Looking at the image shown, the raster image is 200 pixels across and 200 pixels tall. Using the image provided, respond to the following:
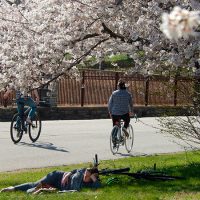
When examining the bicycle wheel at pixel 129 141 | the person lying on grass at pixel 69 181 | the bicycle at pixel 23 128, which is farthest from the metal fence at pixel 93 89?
the person lying on grass at pixel 69 181

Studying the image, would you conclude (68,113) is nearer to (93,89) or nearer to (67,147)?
(93,89)

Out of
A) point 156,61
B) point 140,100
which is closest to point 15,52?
point 156,61

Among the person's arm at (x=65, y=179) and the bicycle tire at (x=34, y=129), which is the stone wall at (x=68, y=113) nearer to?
the bicycle tire at (x=34, y=129)

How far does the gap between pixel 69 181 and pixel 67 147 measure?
23.9 feet

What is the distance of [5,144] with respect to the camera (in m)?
15.5

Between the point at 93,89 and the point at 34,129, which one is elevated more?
the point at 93,89

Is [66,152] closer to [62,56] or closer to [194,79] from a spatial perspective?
[62,56]

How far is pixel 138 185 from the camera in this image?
8.59m

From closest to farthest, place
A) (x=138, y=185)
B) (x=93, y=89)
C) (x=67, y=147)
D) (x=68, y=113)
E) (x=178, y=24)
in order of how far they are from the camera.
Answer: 1. (x=178, y=24)
2. (x=138, y=185)
3. (x=67, y=147)
4. (x=68, y=113)
5. (x=93, y=89)

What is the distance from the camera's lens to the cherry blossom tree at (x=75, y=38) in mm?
8461

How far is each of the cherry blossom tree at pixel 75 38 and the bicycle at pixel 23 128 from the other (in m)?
4.83

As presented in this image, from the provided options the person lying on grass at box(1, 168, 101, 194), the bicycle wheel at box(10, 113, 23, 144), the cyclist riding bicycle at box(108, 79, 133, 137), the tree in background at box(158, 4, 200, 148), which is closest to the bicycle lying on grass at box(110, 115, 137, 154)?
the cyclist riding bicycle at box(108, 79, 133, 137)

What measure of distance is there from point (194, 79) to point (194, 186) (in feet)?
6.28

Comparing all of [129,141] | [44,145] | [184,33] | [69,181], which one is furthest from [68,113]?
[184,33]
